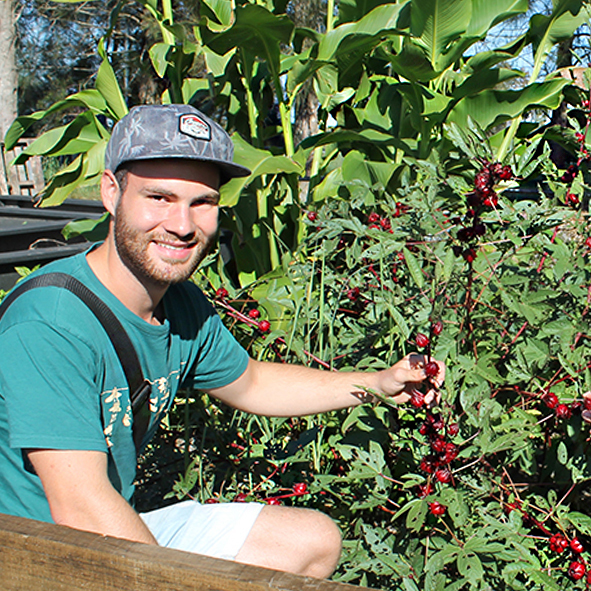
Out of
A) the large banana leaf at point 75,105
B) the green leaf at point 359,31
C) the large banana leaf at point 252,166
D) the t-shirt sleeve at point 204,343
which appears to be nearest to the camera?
the t-shirt sleeve at point 204,343

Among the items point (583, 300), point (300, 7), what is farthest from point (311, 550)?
point (300, 7)

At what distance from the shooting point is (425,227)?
193 cm

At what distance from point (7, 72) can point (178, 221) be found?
15103 millimetres

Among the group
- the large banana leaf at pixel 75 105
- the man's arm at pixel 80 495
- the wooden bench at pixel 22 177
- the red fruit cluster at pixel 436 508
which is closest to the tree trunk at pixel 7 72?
the wooden bench at pixel 22 177

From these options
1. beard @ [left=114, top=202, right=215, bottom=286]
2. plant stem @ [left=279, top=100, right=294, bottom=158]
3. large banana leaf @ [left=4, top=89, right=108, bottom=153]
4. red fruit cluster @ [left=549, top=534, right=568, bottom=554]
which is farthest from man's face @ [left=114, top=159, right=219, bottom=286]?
large banana leaf @ [left=4, top=89, right=108, bottom=153]

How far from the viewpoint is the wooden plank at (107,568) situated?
35.8 inches

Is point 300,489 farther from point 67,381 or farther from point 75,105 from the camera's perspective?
point 75,105

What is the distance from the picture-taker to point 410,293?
1.98 metres

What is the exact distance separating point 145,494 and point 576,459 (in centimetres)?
177

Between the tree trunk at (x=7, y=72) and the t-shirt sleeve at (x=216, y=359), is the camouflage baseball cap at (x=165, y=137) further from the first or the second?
the tree trunk at (x=7, y=72)

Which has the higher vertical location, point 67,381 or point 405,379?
point 67,381

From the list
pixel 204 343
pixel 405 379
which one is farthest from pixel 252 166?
pixel 405 379

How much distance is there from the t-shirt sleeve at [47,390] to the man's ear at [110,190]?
42cm

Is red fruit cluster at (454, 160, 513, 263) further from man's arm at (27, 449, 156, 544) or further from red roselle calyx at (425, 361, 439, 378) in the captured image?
man's arm at (27, 449, 156, 544)
